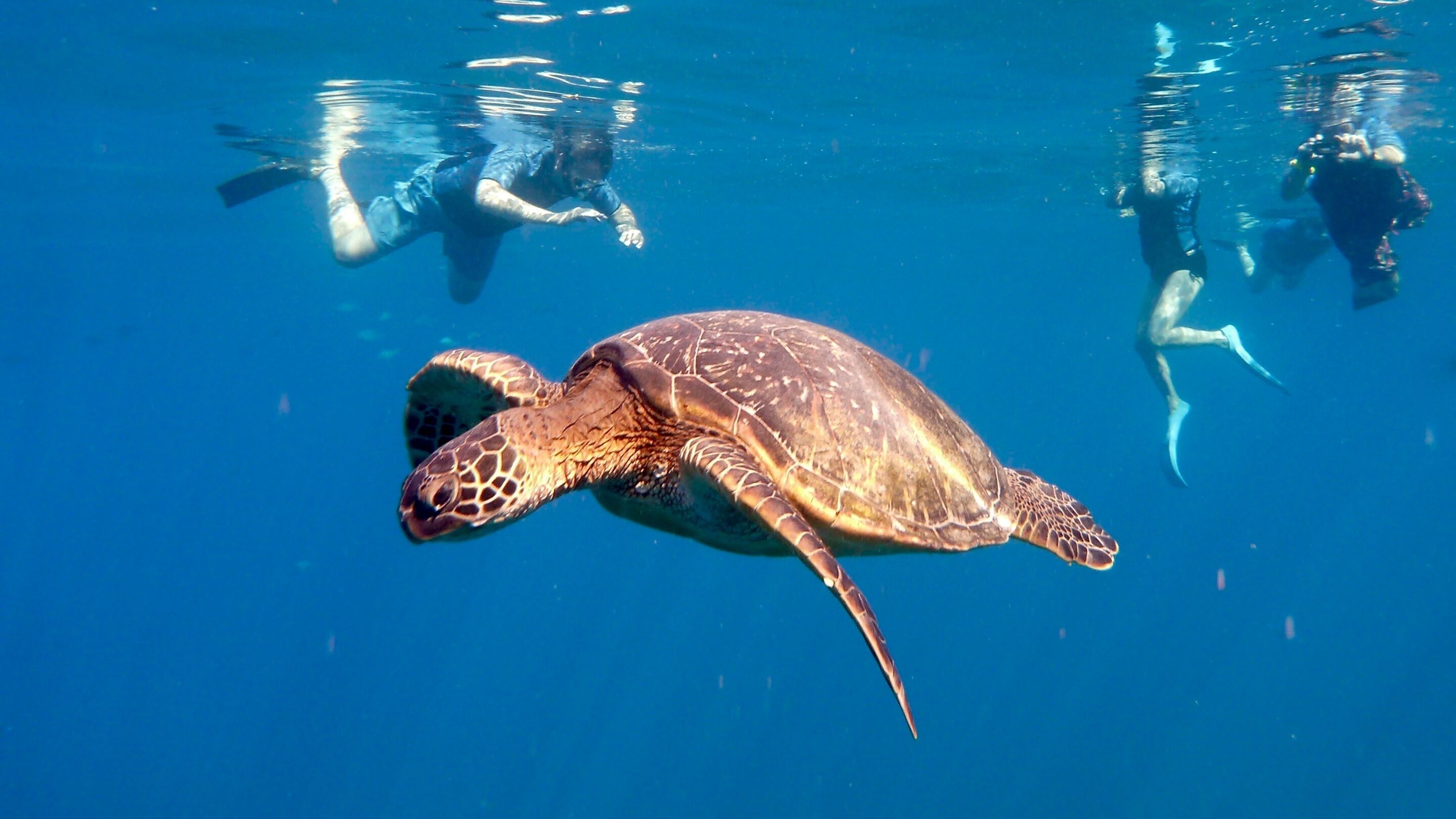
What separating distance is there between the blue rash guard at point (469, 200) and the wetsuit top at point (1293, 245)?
13709 mm

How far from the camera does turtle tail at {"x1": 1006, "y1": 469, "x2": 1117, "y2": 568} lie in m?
3.97

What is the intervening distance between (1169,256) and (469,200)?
1183 cm

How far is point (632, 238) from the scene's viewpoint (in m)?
8.67

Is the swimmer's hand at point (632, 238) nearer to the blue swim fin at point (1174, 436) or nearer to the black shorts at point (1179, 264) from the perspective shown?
the black shorts at point (1179, 264)

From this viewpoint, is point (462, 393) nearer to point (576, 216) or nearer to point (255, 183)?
point (576, 216)

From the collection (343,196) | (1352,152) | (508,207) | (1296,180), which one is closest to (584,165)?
(508,207)

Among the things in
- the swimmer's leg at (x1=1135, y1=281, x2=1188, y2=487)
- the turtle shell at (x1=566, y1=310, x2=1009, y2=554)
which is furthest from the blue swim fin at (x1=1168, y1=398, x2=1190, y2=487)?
the turtle shell at (x1=566, y1=310, x2=1009, y2=554)

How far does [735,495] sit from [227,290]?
4899 cm

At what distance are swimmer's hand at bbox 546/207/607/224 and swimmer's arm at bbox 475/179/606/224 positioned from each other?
0.04 feet

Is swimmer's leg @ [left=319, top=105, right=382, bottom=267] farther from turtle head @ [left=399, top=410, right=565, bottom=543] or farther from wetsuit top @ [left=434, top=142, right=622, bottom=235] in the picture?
turtle head @ [left=399, top=410, right=565, bottom=543]

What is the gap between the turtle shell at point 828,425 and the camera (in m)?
3.29

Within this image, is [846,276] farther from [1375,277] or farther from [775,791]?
[1375,277]

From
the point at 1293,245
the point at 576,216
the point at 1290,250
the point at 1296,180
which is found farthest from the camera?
the point at 1290,250

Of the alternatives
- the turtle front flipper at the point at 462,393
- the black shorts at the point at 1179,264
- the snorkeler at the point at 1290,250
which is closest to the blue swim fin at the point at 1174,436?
the black shorts at the point at 1179,264
